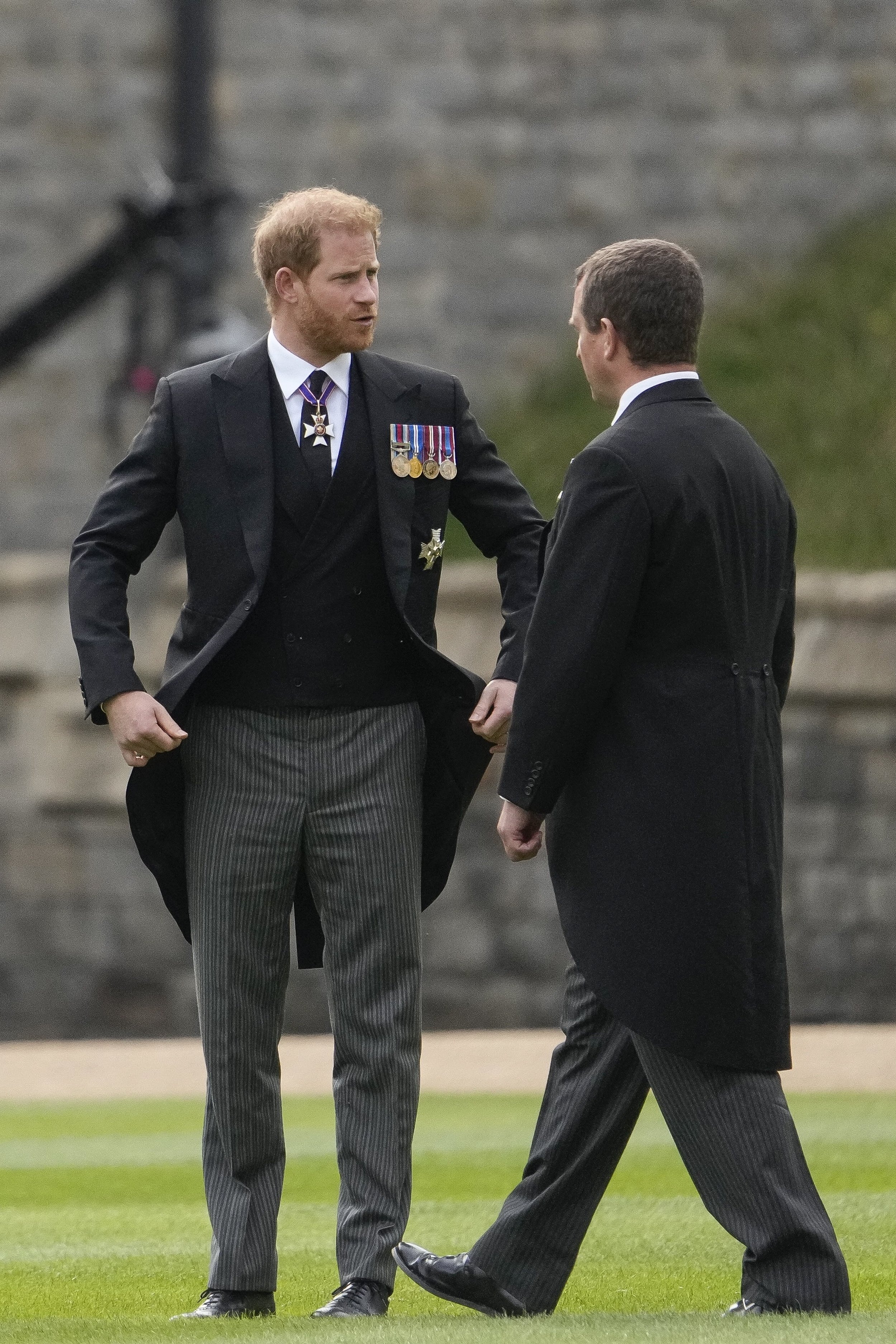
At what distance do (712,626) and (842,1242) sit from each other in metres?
1.99

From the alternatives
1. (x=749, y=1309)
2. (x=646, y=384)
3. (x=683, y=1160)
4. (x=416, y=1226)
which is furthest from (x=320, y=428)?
(x=416, y=1226)

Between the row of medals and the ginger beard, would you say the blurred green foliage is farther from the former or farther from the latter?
the ginger beard

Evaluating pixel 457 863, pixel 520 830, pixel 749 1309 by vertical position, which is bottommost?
pixel 457 863

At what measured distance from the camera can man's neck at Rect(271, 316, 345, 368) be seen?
172 inches

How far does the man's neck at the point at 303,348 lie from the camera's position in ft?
14.3

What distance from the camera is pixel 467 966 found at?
40.7ft

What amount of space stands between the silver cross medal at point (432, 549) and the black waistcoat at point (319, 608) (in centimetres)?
10

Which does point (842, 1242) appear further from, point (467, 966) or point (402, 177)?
point (402, 177)

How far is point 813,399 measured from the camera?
586 inches

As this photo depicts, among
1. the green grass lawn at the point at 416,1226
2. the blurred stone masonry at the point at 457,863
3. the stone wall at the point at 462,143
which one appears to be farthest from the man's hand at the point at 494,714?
the stone wall at the point at 462,143

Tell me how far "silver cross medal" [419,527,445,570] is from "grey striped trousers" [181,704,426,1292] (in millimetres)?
316

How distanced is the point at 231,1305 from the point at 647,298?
183 centimetres

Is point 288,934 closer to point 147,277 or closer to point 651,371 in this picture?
point 651,371

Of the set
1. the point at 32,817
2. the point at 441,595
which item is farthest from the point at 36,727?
the point at 441,595
